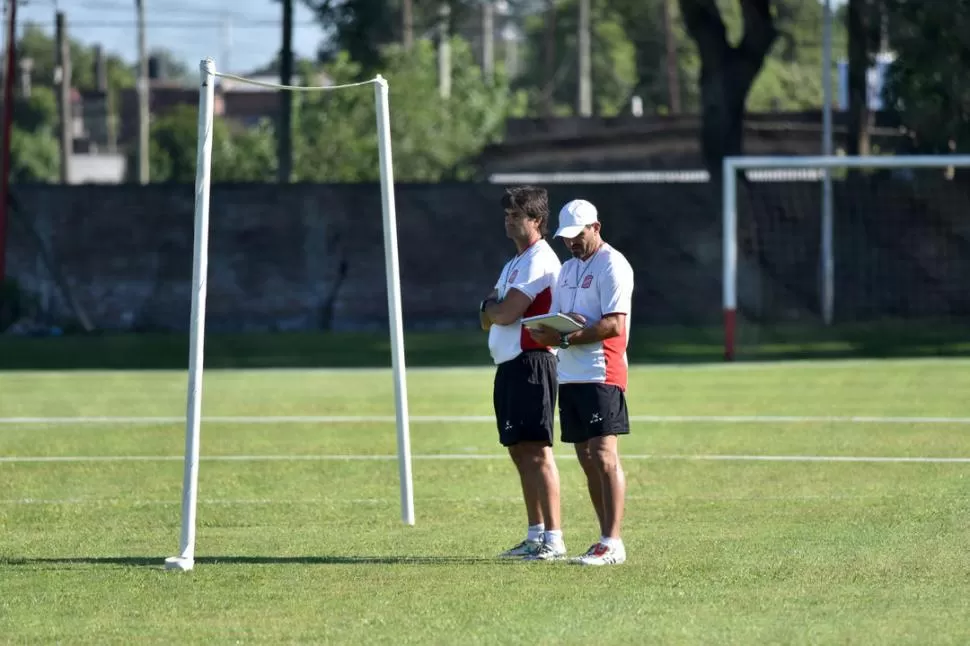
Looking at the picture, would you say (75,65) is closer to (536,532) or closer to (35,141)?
(35,141)

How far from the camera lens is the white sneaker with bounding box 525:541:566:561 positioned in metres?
9.70

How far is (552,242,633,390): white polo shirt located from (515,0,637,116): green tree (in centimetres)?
7616

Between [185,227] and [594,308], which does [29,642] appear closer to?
[594,308]

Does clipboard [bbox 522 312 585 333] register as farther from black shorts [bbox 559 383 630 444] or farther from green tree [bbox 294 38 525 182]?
green tree [bbox 294 38 525 182]

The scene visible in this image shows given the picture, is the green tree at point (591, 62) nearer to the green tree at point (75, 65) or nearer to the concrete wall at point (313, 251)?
the green tree at point (75, 65)

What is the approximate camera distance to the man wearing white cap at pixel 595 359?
30.8 feet

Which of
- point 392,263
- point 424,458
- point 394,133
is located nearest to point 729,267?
point 424,458

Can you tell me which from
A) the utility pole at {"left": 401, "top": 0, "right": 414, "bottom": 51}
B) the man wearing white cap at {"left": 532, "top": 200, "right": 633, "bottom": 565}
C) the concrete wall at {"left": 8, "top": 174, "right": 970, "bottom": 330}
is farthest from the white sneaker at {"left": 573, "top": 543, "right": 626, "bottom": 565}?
the utility pole at {"left": 401, "top": 0, "right": 414, "bottom": 51}

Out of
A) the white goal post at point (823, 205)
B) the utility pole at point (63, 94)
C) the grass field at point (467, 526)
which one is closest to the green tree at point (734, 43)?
the utility pole at point (63, 94)

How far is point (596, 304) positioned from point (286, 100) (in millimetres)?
30947

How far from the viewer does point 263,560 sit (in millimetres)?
9859

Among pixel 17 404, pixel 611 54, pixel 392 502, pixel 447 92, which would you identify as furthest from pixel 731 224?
pixel 611 54

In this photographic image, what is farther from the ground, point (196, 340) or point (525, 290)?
point (525, 290)

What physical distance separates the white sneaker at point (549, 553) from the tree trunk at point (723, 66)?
913 inches
